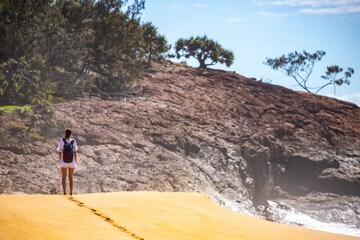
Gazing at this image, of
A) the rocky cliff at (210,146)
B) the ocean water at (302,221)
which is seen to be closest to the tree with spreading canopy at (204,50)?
the rocky cliff at (210,146)

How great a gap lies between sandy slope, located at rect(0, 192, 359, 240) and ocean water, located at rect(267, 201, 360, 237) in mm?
10096

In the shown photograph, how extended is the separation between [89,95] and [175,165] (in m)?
8.36

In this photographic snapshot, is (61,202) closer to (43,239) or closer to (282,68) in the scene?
(43,239)

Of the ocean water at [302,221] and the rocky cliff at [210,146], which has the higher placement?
the rocky cliff at [210,146]

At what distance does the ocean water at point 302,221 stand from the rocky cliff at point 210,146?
1.80ft

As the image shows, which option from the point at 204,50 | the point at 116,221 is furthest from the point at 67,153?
the point at 204,50

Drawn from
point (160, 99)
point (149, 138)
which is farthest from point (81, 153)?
point (160, 99)

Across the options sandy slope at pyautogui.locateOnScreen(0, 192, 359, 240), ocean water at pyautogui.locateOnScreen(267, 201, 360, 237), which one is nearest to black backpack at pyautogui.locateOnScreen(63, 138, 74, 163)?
sandy slope at pyautogui.locateOnScreen(0, 192, 359, 240)

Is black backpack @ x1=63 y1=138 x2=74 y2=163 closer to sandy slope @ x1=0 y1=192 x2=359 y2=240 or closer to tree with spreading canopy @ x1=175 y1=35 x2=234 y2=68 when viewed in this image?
sandy slope @ x1=0 y1=192 x2=359 y2=240

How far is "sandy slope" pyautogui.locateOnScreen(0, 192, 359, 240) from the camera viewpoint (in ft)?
14.1

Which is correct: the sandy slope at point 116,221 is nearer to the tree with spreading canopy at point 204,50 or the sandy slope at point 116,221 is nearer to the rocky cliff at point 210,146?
the rocky cliff at point 210,146

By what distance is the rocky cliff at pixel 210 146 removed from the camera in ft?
42.9

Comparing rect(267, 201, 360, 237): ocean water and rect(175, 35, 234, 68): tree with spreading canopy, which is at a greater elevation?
rect(175, 35, 234, 68): tree with spreading canopy

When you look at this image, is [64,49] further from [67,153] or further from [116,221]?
[116,221]
